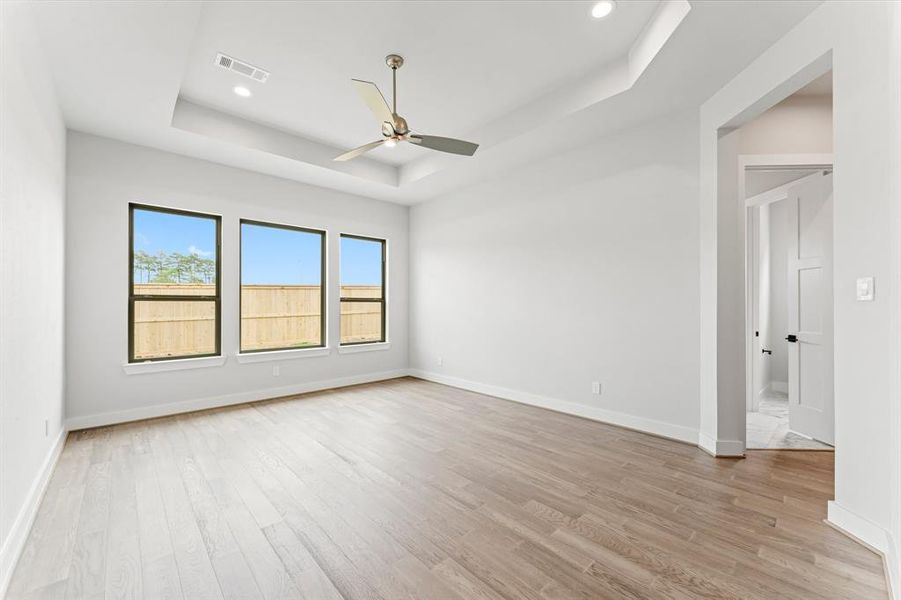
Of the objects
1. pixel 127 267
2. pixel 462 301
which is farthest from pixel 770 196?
pixel 127 267

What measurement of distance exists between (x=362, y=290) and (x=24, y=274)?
395 cm

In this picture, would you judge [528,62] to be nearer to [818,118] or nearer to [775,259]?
[818,118]

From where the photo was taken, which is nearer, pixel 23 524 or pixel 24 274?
pixel 23 524

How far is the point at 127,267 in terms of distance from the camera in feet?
12.9

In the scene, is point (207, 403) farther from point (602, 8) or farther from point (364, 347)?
point (602, 8)

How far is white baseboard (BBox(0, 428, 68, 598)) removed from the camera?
166cm

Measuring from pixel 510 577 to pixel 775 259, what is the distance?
5.90 meters

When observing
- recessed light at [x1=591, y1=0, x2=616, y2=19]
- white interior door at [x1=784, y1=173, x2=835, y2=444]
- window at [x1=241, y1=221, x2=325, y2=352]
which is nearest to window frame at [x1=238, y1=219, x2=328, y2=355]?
window at [x1=241, y1=221, x2=325, y2=352]

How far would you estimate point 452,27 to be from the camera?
2682 millimetres

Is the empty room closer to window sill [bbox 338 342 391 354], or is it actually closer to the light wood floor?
the light wood floor

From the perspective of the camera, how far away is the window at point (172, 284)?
406 centimetres

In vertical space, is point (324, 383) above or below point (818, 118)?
below

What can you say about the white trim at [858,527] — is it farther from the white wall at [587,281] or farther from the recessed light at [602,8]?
the recessed light at [602,8]

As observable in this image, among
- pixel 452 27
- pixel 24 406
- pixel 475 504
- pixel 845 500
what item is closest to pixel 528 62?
pixel 452 27
